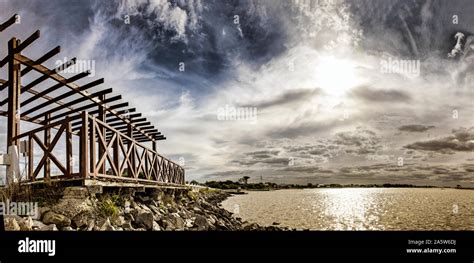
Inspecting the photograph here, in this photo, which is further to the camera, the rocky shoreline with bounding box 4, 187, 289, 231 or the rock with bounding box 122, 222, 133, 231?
the rock with bounding box 122, 222, 133, 231

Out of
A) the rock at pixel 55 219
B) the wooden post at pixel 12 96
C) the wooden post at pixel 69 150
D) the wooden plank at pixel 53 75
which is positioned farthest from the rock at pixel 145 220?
the wooden plank at pixel 53 75

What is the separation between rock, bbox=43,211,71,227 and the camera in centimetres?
598

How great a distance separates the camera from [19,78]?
821 centimetres

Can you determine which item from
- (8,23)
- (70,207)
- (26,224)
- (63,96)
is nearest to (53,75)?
(63,96)

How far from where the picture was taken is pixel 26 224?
5.36m

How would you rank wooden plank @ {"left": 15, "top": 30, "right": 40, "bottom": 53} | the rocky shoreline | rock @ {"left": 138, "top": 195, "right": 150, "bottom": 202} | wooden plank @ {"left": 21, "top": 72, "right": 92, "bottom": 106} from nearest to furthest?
the rocky shoreline, wooden plank @ {"left": 15, "top": 30, "right": 40, "bottom": 53}, wooden plank @ {"left": 21, "top": 72, "right": 92, "bottom": 106}, rock @ {"left": 138, "top": 195, "right": 150, "bottom": 202}

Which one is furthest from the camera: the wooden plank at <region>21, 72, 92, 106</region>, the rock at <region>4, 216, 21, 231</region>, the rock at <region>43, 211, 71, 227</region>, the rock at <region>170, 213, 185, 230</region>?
the rock at <region>170, 213, 185, 230</region>

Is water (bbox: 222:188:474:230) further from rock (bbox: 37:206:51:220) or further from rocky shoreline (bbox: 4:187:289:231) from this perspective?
rock (bbox: 37:206:51:220)

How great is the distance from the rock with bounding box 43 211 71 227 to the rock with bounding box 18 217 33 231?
Answer: 1.51ft

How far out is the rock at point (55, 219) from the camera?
598 cm

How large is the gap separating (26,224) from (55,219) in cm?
64

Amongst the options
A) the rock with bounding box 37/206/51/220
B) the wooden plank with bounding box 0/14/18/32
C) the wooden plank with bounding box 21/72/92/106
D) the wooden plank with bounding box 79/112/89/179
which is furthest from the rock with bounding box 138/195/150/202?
the wooden plank with bounding box 0/14/18/32
